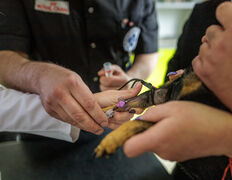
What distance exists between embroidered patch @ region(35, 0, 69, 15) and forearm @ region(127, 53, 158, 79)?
0.37 meters

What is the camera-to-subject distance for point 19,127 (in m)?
0.52

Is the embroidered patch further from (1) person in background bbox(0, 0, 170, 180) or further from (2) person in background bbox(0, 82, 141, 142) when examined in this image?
(2) person in background bbox(0, 82, 141, 142)

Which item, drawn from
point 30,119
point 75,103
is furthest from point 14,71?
point 75,103

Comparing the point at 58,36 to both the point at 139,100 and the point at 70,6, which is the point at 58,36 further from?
the point at 139,100

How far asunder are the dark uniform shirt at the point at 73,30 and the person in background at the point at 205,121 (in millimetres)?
436

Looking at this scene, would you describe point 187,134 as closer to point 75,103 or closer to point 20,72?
point 75,103

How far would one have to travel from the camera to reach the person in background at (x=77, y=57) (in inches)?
16.6

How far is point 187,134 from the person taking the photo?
21cm

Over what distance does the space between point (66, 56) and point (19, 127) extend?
34 cm

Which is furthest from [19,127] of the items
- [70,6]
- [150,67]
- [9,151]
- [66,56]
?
[150,67]

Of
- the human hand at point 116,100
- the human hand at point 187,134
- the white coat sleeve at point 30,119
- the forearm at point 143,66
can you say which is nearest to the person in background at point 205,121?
the human hand at point 187,134

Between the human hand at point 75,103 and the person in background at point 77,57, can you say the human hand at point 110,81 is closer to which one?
the person in background at point 77,57

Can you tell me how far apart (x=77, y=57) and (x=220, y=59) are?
2.04ft

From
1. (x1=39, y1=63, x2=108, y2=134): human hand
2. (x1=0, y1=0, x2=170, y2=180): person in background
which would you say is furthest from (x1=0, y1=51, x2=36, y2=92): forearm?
(x1=39, y1=63, x2=108, y2=134): human hand
